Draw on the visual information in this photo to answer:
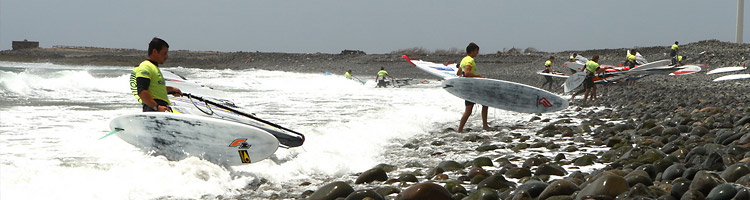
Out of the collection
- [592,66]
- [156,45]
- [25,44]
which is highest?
[25,44]

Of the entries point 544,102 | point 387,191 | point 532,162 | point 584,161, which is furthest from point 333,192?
point 544,102

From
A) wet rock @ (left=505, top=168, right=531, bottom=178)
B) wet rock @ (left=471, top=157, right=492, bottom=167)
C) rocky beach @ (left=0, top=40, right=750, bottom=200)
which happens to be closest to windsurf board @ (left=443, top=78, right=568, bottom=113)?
rocky beach @ (left=0, top=40, right=750, bottom=200)

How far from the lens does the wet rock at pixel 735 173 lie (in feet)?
14.3

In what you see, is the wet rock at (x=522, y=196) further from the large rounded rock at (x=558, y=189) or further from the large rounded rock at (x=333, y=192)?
the large rounded rock at (x=333, y=192)

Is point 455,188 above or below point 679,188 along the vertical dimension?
below

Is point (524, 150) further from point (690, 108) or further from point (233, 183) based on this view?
point (690, 108)

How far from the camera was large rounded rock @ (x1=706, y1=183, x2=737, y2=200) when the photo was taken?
146 inches

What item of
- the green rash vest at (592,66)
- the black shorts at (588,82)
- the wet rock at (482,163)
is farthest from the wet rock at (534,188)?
the green rash vest at (592,66)

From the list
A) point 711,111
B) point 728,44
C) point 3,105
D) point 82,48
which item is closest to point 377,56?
point 728,44

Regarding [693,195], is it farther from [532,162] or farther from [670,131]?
[670,131]

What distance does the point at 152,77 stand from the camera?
5.96 meters

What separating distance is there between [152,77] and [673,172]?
4393mm

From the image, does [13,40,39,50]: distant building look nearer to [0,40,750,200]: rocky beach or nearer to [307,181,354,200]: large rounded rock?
[0,40,750,200]: rocky beach

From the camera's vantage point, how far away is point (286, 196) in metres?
5.48
